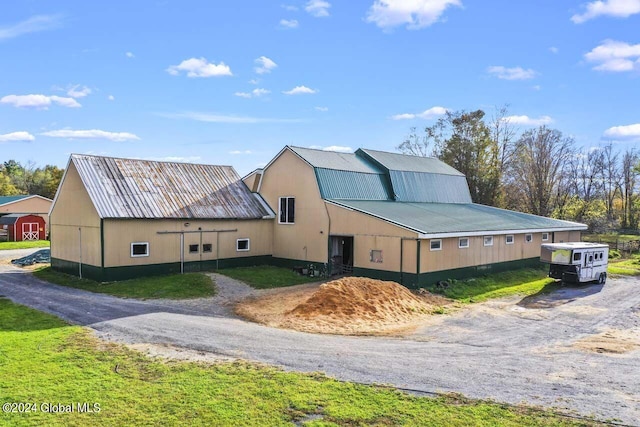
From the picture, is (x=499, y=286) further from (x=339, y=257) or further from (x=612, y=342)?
(x=612, y=342)

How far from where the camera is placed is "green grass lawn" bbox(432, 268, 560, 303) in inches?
925

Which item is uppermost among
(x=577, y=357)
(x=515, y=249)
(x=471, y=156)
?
(x=471, y=156)

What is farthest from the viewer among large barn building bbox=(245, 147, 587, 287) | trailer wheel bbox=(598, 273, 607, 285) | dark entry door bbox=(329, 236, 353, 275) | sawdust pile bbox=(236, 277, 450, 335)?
dark entry door bbox=(329, 236, 353, 275)

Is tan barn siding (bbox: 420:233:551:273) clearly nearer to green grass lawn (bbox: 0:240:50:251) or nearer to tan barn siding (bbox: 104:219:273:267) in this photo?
tan barn siding (bbox: 104:219:273:267)

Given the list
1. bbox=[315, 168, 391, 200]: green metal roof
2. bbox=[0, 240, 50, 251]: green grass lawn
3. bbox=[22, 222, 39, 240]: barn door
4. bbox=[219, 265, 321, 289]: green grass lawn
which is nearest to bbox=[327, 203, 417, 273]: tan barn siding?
bbox=[315, 168, 391, 200]: green metal roof

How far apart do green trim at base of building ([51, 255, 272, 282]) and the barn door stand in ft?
83.4

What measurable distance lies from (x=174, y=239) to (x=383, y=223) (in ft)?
37.1

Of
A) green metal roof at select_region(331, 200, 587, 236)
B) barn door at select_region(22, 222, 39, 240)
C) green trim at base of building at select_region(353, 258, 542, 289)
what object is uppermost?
green metal roof at select_region(331, 200, 587, 236)

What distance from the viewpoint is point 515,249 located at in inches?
1183

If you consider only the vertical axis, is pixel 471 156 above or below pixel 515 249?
above

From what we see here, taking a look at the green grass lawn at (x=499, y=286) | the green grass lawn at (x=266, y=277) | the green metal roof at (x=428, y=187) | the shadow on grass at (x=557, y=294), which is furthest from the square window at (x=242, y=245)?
→ the shadow on grass at (x=557, y=294)

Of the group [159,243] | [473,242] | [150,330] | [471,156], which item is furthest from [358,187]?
[471,156]

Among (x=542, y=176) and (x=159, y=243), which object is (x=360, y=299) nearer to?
(x=159, y=243)

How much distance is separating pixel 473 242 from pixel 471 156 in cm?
3381
